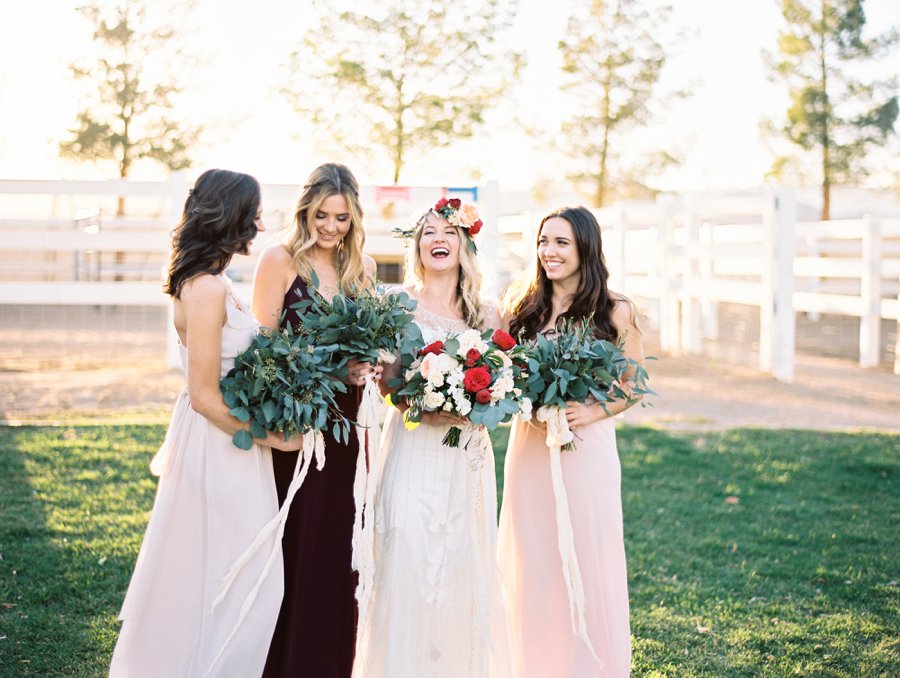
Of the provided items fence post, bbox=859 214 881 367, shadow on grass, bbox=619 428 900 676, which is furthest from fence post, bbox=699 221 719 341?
shadow on grass, bbox=619 428 900 676

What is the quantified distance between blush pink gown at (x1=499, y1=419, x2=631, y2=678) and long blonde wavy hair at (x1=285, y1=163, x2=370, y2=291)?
93cm

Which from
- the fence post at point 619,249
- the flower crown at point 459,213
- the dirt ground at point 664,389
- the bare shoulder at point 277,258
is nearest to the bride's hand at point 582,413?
the flower crown at point 459,213

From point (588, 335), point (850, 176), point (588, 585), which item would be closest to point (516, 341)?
point (588, 335)

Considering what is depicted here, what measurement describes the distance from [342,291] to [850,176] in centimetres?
2045

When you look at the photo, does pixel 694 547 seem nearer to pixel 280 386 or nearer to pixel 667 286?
pixel 280 386

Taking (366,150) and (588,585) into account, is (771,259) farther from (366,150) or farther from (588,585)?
(588,585)

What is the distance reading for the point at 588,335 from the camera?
3.67m

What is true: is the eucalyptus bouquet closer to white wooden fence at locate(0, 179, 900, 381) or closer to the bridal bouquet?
the bridal bouquet

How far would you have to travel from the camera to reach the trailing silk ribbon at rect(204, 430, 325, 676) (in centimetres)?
340

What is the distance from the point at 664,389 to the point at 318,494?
8.25 metres

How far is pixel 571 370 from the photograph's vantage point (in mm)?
3557

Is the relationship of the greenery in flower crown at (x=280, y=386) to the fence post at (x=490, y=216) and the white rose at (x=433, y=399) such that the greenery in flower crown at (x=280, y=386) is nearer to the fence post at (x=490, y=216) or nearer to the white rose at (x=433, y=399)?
the white rose at (x=433, y=399)

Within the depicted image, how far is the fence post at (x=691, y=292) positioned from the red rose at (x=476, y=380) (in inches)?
455

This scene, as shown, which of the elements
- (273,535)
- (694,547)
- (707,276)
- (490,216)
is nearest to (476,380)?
(273,535)
